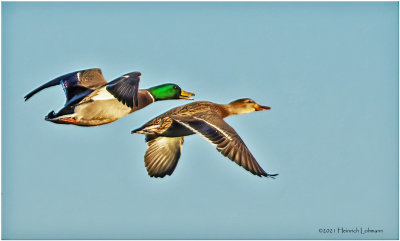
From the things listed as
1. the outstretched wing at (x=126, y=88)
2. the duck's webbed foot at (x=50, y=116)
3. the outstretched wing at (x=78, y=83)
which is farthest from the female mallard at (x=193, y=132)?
the duck's webbed foot at (x=50, y=116)

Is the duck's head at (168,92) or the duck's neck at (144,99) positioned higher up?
the duck's head at (168,92)

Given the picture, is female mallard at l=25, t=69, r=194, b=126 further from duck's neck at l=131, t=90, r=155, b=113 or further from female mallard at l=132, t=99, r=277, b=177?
female mallard at l=132, t=99, r=277, b=177

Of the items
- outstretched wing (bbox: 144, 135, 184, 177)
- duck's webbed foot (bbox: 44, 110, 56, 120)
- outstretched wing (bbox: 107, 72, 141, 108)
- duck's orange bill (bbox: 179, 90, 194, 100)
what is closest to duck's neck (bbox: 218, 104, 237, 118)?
duck's orange bill (bbox: 179, 90, 194, 100)

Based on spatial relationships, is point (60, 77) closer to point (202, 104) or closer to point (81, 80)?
point (81, 80)

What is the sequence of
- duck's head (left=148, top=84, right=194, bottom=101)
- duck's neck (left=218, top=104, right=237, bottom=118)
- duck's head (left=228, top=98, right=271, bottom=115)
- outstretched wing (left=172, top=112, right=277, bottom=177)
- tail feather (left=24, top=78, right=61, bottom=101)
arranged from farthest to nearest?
1. duck's head (left=228, top=98, right=271, bottom=115)
2. duck's neck (left=218, top=104, right=237, bottom=118)
3. duck's head (left=148, top=84, right=194, bottom=101)
4. tail feather (left=24, top=78, right=61, bottom=101)
5. outstretched wing (left=172, top=112, right=277, bottom=177)

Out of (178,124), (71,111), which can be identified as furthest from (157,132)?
(71,111)

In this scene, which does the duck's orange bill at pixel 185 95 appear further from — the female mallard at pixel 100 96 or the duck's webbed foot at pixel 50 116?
the duck's webbed foot at pixel 50 116

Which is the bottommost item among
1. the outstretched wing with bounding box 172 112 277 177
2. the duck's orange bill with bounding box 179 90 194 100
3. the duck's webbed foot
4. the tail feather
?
the outstretched wing with bounding box 172 112 277 177
